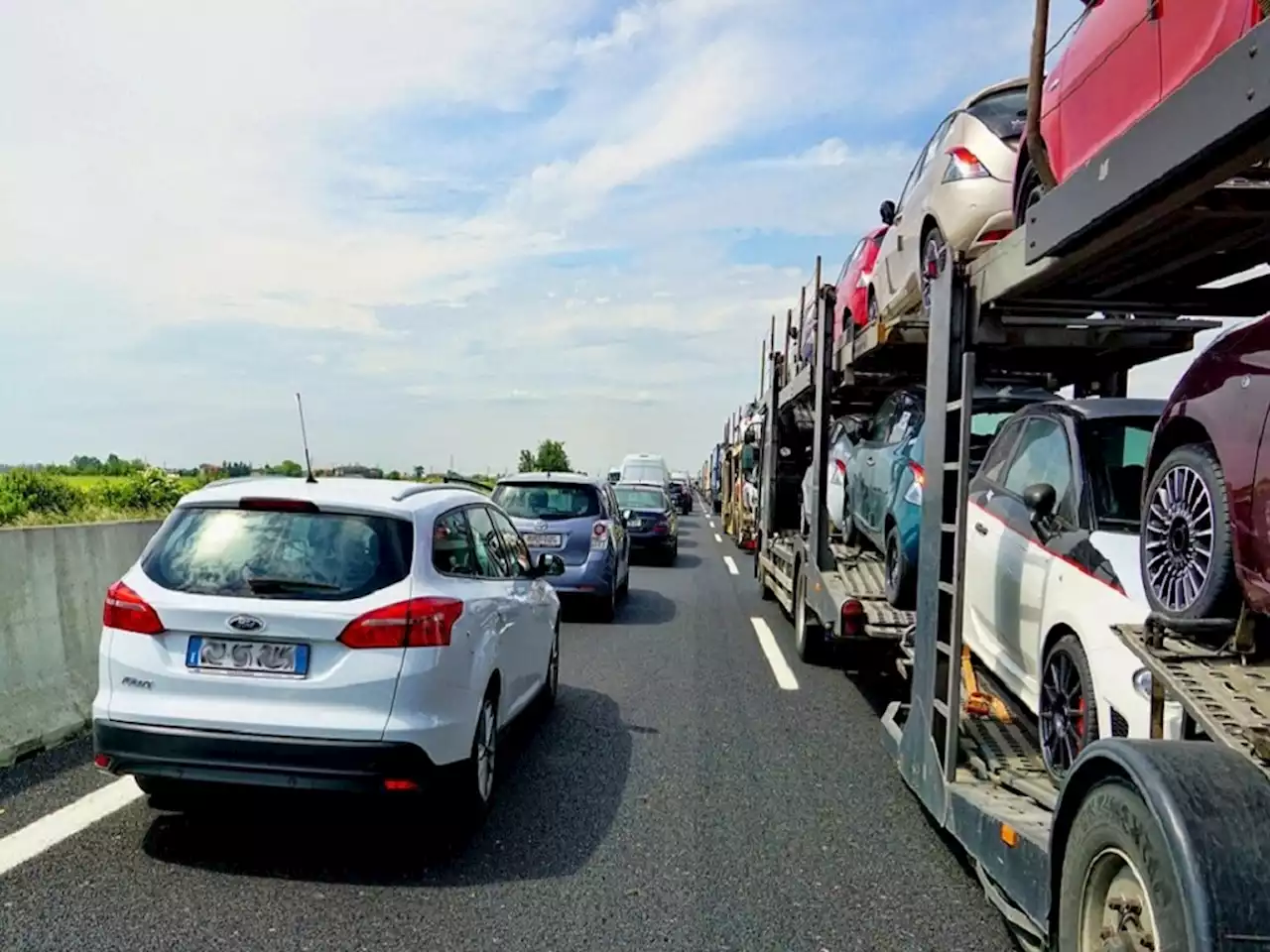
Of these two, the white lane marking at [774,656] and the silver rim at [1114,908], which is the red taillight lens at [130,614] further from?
the white lane marking at [774,656]

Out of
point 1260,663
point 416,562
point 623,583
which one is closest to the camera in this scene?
point 1260,663

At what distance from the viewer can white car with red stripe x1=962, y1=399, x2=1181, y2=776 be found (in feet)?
13.6

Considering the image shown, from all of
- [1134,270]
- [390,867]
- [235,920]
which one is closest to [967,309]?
[1134,270]

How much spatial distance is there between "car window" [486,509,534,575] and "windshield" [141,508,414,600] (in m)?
1.67

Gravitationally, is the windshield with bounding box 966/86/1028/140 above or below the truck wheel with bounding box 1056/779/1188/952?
above

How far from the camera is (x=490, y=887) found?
173 inches

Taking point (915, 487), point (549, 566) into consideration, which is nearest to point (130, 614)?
point (549, 566)

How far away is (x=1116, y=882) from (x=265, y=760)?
3.20 meters

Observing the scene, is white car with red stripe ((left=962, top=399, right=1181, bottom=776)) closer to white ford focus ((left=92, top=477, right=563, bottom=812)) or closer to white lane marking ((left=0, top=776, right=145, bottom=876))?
white ford focus ((left=92, top=477, right=563, bottom=812))

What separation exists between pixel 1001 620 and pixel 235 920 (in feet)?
12.5

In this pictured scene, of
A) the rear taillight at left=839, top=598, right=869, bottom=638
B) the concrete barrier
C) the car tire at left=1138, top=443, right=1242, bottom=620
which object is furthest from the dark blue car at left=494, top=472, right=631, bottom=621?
the car tire at left=1138, top=443, right=1242, bottom=620

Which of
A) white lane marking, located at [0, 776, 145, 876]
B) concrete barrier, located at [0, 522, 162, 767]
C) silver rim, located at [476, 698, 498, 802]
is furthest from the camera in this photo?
concrete barrier, located at [0, 522, 162, 767]

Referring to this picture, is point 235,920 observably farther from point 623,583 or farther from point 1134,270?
point 623,583

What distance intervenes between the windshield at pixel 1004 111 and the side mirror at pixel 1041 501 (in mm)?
3322
